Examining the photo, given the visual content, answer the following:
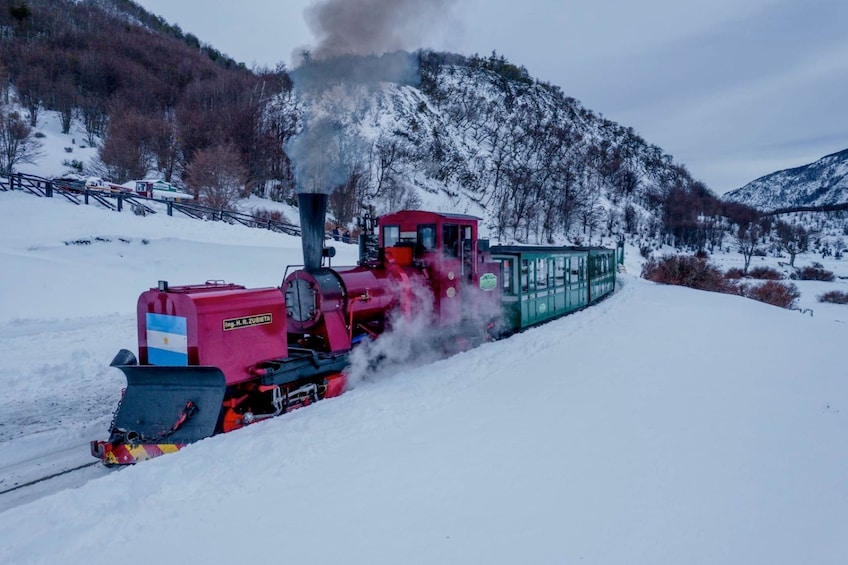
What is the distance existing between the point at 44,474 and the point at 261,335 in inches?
109

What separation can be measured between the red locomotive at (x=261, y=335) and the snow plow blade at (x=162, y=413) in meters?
0.01

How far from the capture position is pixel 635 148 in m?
121

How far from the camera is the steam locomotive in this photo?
18.4 feet

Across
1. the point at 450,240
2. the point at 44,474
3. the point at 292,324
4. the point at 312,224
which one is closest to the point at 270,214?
the point at 450,240

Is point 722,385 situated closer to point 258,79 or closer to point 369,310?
point 369,310

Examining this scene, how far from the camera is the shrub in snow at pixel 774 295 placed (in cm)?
2919

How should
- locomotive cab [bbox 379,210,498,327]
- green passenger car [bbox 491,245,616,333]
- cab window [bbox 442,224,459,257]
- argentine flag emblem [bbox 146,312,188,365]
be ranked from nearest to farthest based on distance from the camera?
argentine flag emblem [bbox 146,312,188,365] → locomotive cab [bbox 379,210,498,327] → cab window [bbox 442,224,459,257] → green passenger car [bbox 491,245,616,333]

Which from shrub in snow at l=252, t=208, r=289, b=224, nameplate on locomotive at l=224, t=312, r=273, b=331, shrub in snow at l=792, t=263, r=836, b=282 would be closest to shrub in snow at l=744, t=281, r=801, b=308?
shrub in snow at l=792, t=263, r=836, b=282

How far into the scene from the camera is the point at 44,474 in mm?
5328

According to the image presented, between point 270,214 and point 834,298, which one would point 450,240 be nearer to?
point 270,214

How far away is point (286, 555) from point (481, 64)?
106845mm

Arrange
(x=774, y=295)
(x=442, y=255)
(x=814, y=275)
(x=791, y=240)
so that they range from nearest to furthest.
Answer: (x=442, y=255)
(x=774, y=295)
(x=814, y=275)
(x=791, y=240)

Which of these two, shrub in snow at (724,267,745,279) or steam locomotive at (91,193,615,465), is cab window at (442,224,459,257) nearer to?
steam locomotive at (91,193,615,465)

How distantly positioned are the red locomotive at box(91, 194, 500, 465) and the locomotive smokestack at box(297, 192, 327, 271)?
16 mm
